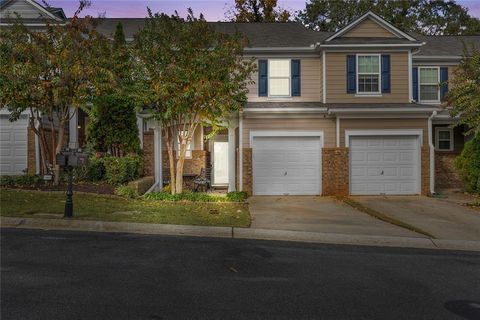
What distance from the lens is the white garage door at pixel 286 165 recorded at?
59.4 ft

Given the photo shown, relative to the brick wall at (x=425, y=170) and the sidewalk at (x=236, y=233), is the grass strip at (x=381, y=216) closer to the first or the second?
the sidewalk at (x=236, y=233)

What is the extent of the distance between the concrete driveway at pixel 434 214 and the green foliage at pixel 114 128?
858cm

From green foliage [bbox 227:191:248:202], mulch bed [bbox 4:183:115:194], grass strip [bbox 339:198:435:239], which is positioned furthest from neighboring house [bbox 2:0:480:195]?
mulch bed [bbox 4:183:115:194]

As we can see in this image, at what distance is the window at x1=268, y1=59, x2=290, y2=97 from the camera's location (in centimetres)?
1939

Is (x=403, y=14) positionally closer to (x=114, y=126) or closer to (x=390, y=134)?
(x=390, y=134)

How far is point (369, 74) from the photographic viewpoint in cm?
1895

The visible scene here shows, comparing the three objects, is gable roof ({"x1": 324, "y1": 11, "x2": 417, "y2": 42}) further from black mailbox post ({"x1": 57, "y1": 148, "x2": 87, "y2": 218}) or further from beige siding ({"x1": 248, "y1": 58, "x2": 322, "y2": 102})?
black mailbox post ({"x1": 57, "y1": 148, "x2": 87, "y2": 218})

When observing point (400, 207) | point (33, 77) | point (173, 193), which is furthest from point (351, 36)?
point (33, 77)

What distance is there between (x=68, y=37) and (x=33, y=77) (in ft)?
5.48

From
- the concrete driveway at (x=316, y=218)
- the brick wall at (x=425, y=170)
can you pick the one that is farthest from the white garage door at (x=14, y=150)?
the brick wall at (x=425, y=170)

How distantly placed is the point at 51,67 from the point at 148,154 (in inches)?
216

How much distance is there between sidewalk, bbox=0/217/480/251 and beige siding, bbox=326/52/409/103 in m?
9.93

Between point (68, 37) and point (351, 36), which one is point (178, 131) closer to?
point (68, 37)

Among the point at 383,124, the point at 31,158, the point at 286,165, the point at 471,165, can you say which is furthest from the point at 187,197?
the point at 471,165
